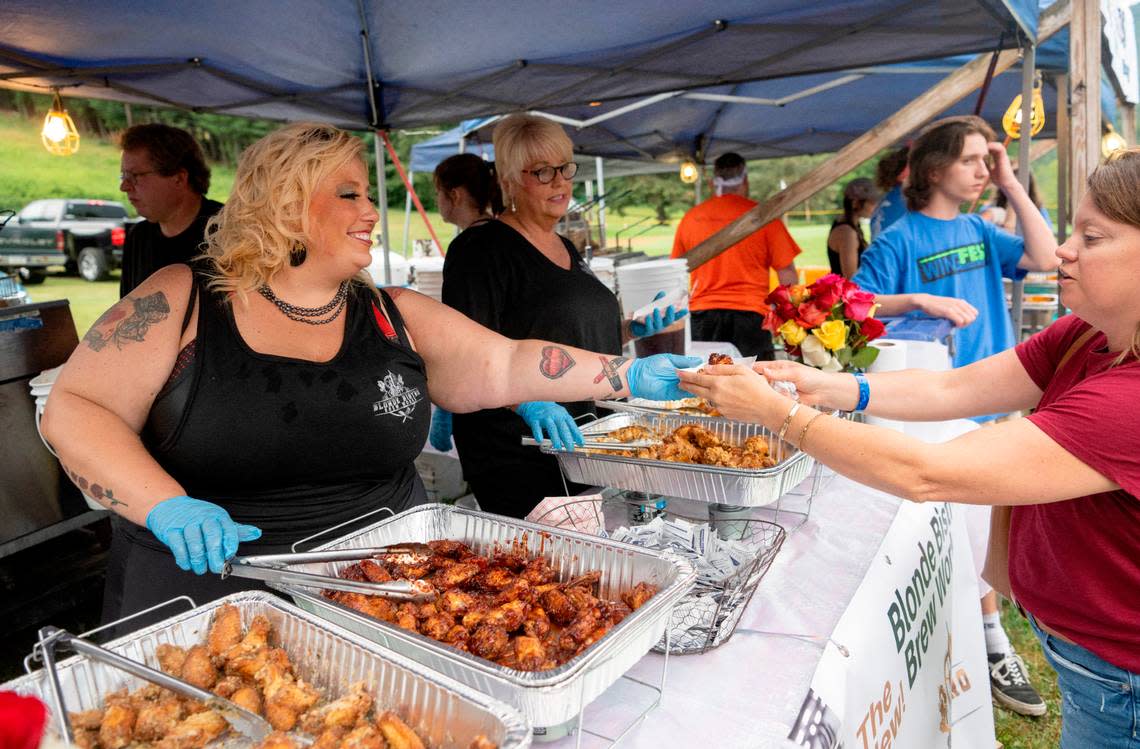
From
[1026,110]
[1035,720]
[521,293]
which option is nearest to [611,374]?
[521,293]

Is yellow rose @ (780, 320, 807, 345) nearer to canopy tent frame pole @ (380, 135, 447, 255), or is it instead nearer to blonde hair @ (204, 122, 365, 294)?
blonde hair @ (204, 122, 365, 294)

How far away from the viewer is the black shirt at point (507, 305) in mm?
2744

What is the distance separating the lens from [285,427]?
176cm

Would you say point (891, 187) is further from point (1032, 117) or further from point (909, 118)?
point (1032, 117)

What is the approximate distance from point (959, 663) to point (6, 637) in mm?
4310

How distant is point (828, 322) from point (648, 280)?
1302mm

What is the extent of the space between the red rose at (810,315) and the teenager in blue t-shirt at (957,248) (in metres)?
1.03

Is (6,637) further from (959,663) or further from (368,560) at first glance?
(959,663)

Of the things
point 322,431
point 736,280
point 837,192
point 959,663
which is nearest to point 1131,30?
point 736,280

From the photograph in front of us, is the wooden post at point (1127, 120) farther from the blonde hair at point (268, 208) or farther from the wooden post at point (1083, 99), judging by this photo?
the blonde hair at point (268, 208)

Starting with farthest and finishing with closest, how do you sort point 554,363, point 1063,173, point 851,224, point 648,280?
point 851,224 → point 1063,173 → point 648,280 → point 554,363

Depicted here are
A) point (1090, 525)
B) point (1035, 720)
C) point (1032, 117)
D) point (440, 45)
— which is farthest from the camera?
point (1032, 117)

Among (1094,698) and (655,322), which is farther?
(655,322)

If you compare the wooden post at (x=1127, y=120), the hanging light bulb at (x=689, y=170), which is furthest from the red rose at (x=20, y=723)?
the wooden post at (x=1127, y=120)
